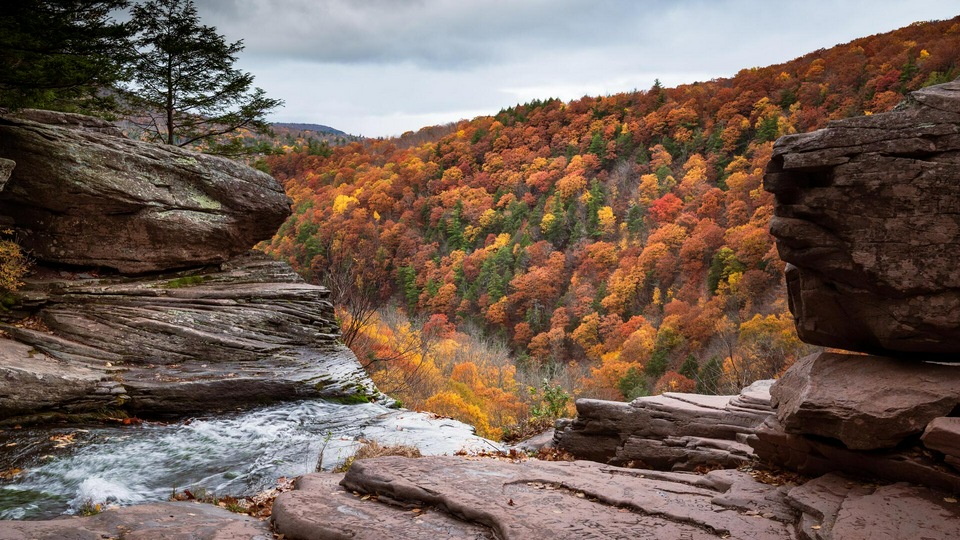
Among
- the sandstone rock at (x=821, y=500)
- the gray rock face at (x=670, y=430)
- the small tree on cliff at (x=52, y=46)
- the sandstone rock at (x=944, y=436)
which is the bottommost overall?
the gray rock face at (x=670, y=430)

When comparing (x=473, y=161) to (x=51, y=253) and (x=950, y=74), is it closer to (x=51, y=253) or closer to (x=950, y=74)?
(x=950, y=74)

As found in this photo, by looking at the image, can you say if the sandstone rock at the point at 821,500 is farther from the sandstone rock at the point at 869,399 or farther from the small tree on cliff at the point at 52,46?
the small tree on cliff at the point at 52,46

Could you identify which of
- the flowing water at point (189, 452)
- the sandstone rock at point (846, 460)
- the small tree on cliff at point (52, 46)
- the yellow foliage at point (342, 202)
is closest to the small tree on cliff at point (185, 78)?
the small tree on cliff at point (52, 46)

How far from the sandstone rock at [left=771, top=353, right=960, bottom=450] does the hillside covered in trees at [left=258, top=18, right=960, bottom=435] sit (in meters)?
27.7

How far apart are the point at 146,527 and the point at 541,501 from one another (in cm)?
436

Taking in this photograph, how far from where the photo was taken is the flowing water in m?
8.88

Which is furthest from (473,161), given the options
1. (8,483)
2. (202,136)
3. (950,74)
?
(8,483)

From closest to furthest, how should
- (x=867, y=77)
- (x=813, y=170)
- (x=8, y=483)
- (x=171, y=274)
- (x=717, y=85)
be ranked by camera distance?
(x=813, y=170) < (x=8, y=483) < (x=171, y=274) < (x=867, y=77) < (x=717, y=85)

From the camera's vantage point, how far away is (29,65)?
1514 centimetres

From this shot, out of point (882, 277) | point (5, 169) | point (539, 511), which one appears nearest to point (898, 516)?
point (882, 277)

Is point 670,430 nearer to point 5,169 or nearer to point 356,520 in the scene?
point 356,520

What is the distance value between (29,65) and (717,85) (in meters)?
93.0

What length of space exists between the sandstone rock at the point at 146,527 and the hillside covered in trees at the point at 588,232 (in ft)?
86.6

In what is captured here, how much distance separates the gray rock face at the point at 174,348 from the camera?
1194 centimetres
